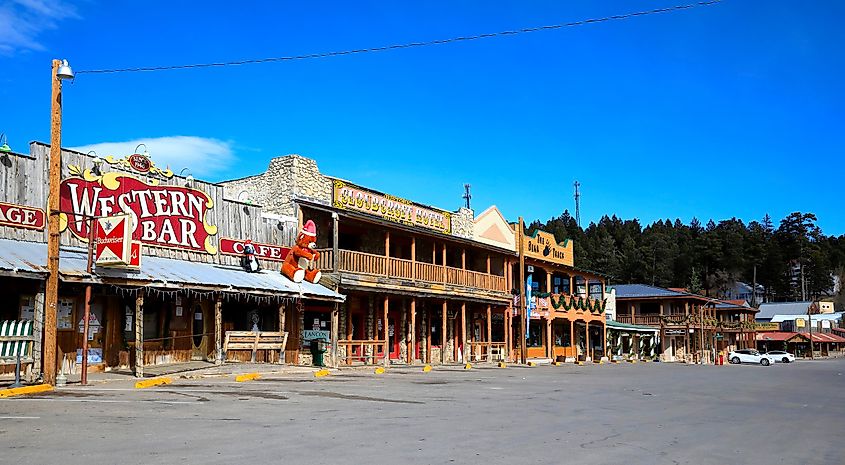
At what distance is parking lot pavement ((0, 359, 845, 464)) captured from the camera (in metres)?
8.62

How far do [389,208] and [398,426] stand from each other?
20.8 m

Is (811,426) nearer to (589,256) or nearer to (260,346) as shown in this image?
(260,346)

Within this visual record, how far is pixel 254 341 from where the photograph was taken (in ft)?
73.5

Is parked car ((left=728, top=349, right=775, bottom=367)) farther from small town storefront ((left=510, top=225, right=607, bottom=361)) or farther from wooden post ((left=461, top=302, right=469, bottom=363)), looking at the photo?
wooden post ((left=461, top=302, right=469, bottom=363))

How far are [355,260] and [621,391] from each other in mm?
11064

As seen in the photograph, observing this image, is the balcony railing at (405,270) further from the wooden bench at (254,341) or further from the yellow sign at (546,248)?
the yellow sign at (546,248)

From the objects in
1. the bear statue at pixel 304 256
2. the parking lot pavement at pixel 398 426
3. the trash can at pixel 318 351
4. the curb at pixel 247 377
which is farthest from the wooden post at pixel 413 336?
the parking lot pavement at pixel 398 426

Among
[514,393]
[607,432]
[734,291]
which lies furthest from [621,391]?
[734,291]

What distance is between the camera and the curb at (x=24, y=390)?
14.6 meters

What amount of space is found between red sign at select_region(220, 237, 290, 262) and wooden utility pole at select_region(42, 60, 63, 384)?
8048 millimetres

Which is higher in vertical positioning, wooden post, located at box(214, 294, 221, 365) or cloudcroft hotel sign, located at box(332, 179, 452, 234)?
cloudcroft hotel sign, located at box(332, 179, 452, 234)

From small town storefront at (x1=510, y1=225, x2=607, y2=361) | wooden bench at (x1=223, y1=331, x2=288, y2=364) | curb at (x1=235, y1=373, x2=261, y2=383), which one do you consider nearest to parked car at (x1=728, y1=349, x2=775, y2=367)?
small town storefront at (x1=510, y1=225, x2=607, y2=361)

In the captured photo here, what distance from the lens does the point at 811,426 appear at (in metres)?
13.2

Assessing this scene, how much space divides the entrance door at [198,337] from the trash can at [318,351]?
444 cm
